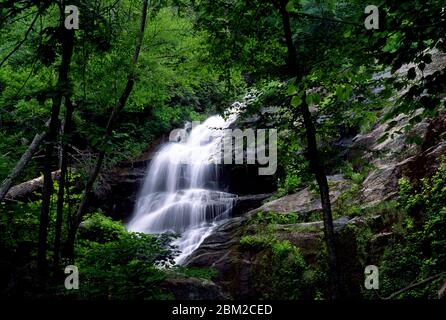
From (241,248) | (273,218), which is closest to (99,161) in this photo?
(241,248)

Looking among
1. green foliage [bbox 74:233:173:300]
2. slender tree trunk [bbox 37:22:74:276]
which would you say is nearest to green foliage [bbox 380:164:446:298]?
green foliage [bbox 74:233:173:300]

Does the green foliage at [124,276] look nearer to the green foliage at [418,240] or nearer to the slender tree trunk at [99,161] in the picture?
the slender tree trunk at [99,161]

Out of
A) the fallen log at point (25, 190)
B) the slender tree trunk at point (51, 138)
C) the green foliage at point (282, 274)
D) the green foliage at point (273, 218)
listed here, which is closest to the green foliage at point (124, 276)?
the slender tree trunk at point (51, 138)

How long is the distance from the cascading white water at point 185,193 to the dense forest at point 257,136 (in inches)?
28.5

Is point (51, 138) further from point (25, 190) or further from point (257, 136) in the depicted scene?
point (25, 190)

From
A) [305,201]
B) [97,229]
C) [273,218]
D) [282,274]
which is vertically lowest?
[282,274]

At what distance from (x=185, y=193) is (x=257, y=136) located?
1157 cm

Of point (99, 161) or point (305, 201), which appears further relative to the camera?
point (305, 201)

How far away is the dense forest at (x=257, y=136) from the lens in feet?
11.6

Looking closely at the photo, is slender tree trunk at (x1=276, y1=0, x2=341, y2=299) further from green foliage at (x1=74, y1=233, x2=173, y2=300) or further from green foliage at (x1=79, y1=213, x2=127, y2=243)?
green foliage at (x1=79, y1=213, x2=127, y2=243)

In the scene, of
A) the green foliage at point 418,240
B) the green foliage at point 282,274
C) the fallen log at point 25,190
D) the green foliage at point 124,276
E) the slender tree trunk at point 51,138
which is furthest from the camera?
the fallen log at point 25,190

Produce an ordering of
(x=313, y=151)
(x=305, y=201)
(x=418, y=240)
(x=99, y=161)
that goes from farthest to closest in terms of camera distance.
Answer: (x=305, y=201), (x=99, y=161), (x=418, y=240), (x=313, y=151)

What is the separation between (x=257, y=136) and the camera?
5.17 meters

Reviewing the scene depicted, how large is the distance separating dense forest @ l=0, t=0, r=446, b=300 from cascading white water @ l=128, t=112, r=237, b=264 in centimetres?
72
